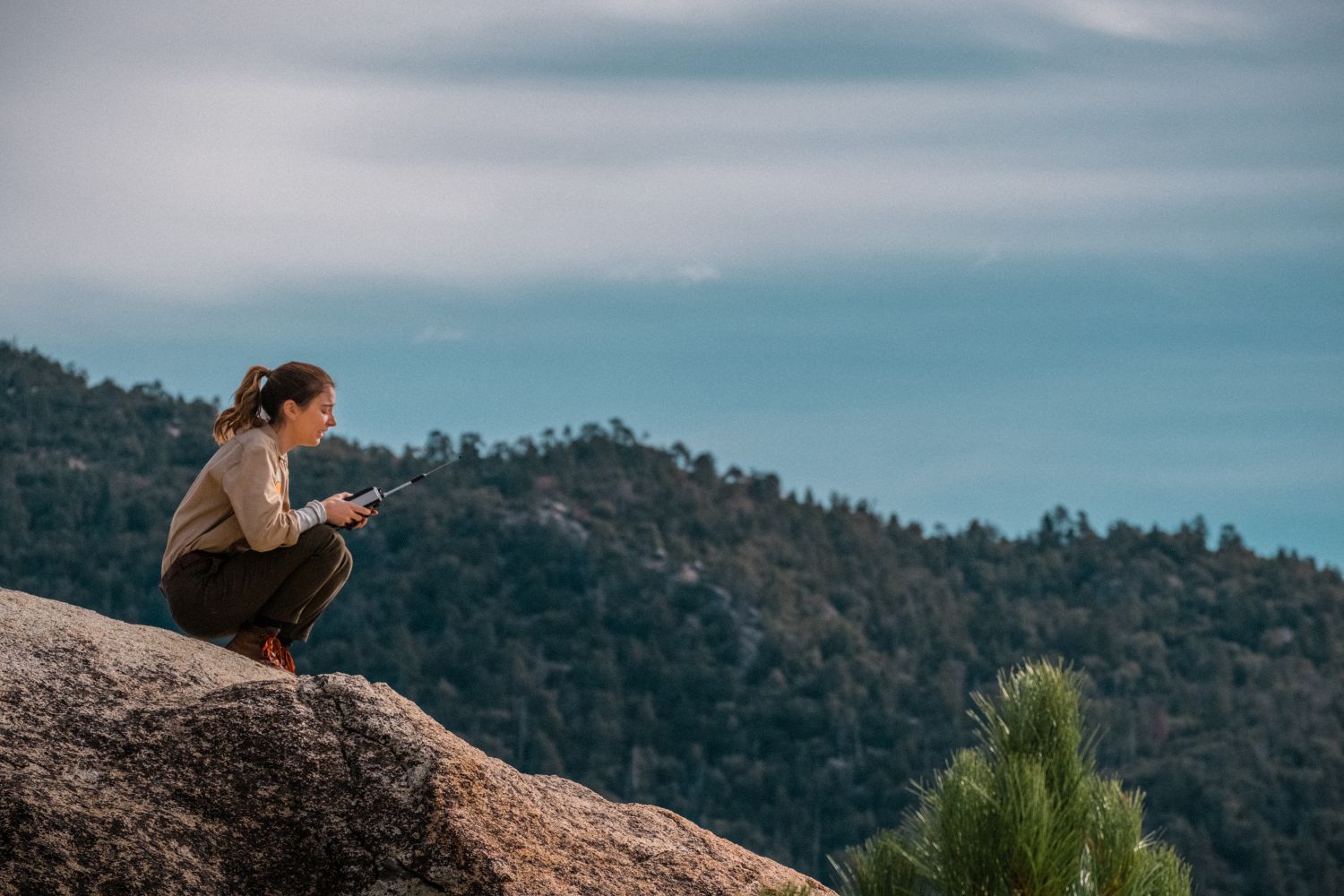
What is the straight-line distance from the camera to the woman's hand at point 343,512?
234 inches

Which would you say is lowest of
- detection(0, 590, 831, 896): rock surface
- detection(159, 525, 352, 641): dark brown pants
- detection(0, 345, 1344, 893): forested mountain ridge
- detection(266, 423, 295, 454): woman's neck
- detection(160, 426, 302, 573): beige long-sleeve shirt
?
detection(0, 590, 831, 896): rock surface

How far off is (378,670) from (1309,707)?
47015 millimetres

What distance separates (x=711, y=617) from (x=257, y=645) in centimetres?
9300

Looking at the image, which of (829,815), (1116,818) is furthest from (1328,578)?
(1116,818)

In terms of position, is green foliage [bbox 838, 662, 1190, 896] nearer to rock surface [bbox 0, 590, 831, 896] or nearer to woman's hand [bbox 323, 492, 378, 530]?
rock surface [bbox 0, 590, 831, 896]

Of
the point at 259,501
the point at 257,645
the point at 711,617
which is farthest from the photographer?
the point at 711,617

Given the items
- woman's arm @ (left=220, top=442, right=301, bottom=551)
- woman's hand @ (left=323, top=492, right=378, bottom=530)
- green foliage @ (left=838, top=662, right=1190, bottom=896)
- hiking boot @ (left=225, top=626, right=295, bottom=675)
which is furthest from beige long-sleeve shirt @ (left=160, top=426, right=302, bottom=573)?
green foliage @ (left=838, top=662, right=1190, bottom=896)

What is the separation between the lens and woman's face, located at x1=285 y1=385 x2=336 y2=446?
19.4 ft

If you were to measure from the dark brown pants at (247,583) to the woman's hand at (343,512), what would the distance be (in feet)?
0.16

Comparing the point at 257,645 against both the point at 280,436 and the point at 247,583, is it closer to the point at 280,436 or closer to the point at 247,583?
the point at 247,583

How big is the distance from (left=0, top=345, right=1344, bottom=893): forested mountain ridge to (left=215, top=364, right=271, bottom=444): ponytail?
75539mm

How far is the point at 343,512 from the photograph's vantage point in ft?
19.6

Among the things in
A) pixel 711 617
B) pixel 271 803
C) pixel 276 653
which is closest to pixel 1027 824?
pixel 271 803

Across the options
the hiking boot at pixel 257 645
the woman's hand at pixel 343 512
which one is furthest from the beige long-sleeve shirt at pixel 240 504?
the hiking boot at pixel 257 645
